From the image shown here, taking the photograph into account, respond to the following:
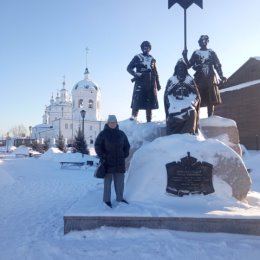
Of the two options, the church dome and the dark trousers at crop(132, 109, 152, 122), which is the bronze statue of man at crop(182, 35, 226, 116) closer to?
the dark trousers at crop(132, 109, 152, 122)

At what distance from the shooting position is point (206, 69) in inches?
341

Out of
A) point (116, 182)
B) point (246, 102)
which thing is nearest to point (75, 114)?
point (246, 102)

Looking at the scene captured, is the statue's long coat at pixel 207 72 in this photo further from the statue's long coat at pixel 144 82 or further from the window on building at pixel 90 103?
the window on building at pixel 90 103

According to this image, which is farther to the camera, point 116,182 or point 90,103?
point 90,103

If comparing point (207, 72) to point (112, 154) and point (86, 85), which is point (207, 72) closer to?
point (112, 154)

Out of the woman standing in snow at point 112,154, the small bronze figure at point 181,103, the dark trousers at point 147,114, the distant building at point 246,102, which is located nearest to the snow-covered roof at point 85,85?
the distant building at point 246,102

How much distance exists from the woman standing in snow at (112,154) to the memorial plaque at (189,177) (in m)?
0.82

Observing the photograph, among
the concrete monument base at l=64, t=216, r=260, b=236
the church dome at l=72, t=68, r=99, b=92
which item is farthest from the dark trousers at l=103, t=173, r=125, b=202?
the church dome at l=72, t=68, r=99, b=92

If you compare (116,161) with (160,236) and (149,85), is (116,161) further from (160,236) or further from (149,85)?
(149,85)

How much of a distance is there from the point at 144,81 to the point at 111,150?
3037mm

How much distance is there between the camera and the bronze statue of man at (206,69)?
8688 millimetres

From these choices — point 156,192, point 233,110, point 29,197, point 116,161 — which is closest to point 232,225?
point 156,192

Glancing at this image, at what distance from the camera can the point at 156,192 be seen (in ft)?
20.8

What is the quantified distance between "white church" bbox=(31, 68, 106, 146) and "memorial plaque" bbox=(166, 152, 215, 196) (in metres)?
64.2
